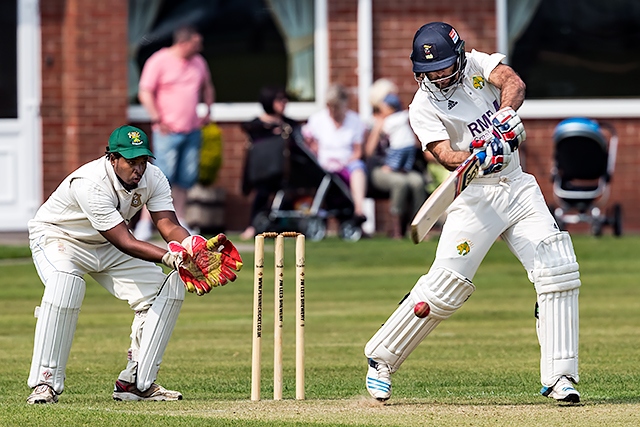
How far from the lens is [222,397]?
23.4 ft

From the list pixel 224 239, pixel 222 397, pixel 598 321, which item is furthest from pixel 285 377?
pixel 598 321

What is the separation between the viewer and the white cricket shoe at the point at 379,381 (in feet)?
22.0

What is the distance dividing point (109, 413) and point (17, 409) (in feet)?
1.54

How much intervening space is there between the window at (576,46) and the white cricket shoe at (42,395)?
11358 millimetres

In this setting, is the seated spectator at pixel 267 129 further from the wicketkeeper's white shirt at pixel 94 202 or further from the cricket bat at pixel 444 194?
the cricket bat at pixel 444 194

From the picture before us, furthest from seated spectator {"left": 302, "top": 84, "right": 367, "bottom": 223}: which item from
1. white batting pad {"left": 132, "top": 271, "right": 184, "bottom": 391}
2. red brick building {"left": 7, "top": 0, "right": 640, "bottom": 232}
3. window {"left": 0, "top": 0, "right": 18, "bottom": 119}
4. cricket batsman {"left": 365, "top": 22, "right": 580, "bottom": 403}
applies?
cricket batsman {"left": 365, "top": 22, "right": 580, "bottom": 403}

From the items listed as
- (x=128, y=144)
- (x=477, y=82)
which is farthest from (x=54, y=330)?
(x=477, y=82)

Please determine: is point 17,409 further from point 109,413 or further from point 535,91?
point 535,91

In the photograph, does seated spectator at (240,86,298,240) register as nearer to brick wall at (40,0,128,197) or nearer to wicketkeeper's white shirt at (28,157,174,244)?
brick wall at (40,0,128,197)

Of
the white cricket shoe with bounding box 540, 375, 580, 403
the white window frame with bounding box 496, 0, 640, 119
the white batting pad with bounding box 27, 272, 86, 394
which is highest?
the white window frame with bounding box 496, 0, 640, 119

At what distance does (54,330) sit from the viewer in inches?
268

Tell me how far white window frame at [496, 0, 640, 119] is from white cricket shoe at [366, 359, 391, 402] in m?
10.5

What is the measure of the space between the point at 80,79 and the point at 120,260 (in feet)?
32.0

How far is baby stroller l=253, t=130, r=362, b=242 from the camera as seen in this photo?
49.2 feet
